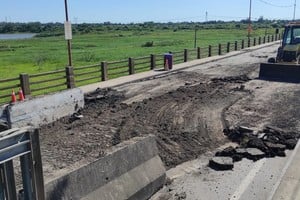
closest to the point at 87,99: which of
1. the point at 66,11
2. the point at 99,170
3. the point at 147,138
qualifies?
the point at 66,11

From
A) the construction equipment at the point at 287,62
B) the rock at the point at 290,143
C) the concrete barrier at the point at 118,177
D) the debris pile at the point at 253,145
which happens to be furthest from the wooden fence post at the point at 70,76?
the concrete barrier at the point at 118,177

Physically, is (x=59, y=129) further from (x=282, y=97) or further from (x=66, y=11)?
(x=282, y=97)

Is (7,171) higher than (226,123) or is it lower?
higher

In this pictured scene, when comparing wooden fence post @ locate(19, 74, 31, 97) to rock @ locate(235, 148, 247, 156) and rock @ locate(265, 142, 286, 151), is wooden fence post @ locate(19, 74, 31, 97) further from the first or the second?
rock @ locate(265, 142, 286, 151)

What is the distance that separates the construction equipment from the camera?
19.6 m

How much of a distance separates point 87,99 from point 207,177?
8.01 m

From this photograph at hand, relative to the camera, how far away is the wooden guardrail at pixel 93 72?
15.7 m

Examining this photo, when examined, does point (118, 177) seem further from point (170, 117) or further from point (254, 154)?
point (170, 117)

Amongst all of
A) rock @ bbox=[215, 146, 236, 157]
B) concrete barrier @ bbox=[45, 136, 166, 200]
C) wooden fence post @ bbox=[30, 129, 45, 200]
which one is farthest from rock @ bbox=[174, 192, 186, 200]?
wooden fence post @ bbox=[30, 129, 45, 200]

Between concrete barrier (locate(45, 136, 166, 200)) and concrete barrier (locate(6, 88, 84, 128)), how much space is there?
15.6 feet

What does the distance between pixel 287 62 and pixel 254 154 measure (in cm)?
1409

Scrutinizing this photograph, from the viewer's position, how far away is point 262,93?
16.2m

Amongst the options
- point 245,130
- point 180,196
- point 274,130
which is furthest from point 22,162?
point 274,130

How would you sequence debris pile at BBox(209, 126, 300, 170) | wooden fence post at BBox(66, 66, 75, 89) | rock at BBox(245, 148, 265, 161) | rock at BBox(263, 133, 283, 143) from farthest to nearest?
wooden fence post at BBox(66, 66, 75, 89) → rock at BBox(263, 133, 283, 143) → rock at BBox(245, 148, 265, 161) → debris pile at BBox(209, 126, 300, 170)
